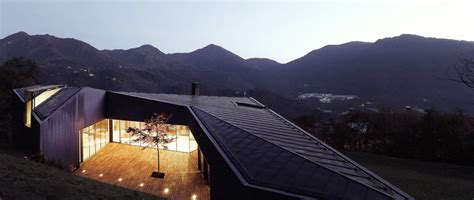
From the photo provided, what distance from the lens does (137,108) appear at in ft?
73.0

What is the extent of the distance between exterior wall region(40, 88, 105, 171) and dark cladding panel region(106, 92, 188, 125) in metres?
1.36

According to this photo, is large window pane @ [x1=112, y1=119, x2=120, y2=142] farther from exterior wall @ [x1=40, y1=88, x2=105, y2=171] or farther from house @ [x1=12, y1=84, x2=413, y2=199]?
exterior wall @ [x1=40, y1=88, x2=105, y2=171]

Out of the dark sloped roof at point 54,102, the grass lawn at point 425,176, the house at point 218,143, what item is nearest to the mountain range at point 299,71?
the grass lawn at point 425,176

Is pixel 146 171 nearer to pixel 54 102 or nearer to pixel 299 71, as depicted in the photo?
pixel 54 102

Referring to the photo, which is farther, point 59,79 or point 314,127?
point 59,79

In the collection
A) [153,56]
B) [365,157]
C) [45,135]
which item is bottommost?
[365,157]

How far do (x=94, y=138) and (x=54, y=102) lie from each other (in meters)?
4.70

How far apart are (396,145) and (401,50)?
80186 mm

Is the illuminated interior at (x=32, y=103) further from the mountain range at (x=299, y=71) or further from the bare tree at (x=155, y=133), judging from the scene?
the mountain range at (x=299, y=71)

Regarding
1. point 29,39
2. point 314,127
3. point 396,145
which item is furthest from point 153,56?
point 396,145

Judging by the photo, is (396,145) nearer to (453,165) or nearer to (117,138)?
(453,165)

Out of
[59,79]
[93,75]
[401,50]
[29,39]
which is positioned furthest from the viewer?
[29,39]

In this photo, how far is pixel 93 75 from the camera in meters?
78.6

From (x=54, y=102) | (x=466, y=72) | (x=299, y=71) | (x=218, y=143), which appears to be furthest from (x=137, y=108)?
(x=299, y=71)
